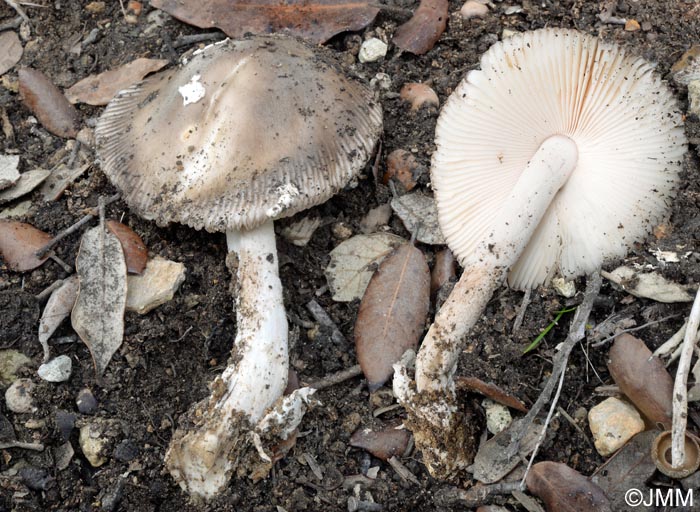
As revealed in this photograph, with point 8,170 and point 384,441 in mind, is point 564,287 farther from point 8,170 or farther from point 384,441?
point 8,170

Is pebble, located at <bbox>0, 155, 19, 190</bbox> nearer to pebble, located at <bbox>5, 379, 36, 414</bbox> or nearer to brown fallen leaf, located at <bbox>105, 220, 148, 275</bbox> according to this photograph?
brown fallen leaf, located at <bbox>105, 220, 148, 275</bbox>

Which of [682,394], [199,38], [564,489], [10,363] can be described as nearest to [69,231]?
[10,363]

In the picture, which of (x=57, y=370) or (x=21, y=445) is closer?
(x=21, y=445)

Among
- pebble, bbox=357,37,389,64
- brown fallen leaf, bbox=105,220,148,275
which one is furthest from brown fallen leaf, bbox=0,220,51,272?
pebble, bbox=357,37,389,64

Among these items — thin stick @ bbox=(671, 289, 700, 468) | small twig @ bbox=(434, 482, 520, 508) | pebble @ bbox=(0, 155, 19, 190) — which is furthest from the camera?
pebble @ bbox=(0, 155, 19, 190)

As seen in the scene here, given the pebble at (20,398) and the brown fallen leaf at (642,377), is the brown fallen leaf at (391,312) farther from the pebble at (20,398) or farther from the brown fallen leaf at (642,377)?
the pebble at (20,398)

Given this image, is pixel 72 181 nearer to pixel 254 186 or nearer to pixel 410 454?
pixel 254 186

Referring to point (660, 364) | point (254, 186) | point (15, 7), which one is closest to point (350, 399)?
Answer: point (254, 186)
